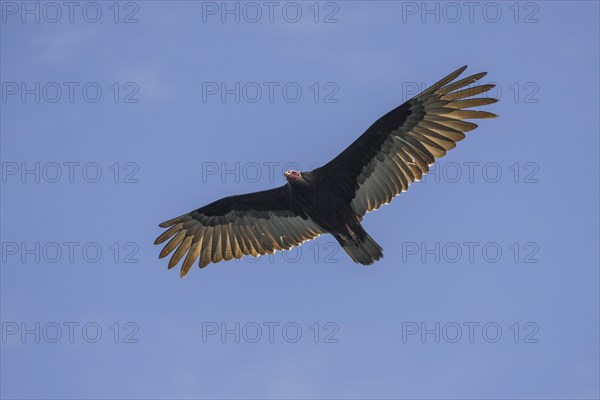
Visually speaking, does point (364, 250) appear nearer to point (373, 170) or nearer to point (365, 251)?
point (365, 251)

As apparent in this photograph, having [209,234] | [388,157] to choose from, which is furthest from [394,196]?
[209,234]

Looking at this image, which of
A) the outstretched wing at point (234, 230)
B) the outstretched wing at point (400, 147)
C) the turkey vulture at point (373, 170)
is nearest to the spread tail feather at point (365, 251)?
the turkey vulture at point (373, 170)

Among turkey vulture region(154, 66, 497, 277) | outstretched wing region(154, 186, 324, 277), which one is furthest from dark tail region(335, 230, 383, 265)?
outstretched wing region(154, 186, 324, 277)

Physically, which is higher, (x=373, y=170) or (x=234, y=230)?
(x=373, y=170)

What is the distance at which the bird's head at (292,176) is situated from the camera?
1792 centimetres

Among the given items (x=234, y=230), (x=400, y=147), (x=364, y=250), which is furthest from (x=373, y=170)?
(x=234, y=230)

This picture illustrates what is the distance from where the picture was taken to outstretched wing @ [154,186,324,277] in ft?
63.8

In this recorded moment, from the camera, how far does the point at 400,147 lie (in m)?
18.2

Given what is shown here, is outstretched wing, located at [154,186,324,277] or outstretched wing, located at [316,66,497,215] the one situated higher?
outstretched wing, located at [316,66,497,215]

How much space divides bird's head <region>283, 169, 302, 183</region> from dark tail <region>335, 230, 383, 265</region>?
4.56 feet

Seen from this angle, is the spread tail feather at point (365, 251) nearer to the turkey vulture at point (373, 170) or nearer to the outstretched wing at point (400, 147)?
the turkey vulture at point (373, 170)

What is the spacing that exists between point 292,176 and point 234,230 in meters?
2.54

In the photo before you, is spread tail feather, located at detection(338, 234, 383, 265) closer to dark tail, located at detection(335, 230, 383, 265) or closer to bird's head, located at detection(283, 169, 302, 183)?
dark tail, located at detection(335, 230, 383, 265)

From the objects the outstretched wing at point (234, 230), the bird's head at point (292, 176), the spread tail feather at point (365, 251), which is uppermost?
the bird's head at point (292, 176)
